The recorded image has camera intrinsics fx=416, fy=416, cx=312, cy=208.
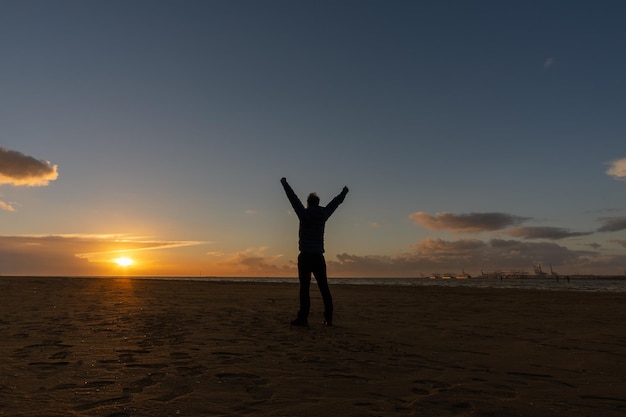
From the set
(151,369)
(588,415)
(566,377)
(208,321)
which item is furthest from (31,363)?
(566,377)

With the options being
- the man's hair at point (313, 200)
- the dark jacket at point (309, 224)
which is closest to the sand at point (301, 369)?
the dark jacket at point (309, 224)

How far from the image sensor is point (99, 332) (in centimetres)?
649

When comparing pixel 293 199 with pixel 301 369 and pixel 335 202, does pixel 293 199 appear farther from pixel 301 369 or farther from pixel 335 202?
pixel 301 369

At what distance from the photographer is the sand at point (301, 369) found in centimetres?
321

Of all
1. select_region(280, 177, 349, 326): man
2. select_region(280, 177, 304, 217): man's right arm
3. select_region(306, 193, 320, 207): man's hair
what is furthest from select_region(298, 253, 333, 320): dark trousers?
select_region(306, 193, 320, 207): man's hair

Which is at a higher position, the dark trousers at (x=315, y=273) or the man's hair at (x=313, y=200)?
the man's hair at (x=313, y=200)

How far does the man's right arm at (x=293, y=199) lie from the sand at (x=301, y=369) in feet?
6.98

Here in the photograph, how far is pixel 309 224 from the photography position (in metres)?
7.84

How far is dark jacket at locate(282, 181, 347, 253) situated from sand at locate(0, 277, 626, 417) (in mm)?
1474

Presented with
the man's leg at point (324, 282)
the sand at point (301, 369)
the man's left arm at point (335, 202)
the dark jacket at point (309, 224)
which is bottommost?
the sand at point (301, 369)

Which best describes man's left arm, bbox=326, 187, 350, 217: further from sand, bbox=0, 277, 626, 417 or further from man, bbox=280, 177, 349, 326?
sand, bbox=0, 277, 626, 417

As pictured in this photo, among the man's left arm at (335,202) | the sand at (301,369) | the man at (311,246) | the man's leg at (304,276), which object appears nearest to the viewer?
the sand at (301,369)

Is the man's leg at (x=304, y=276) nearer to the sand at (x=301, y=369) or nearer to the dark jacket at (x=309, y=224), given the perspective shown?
the dark jacket at (x=309, y=224)

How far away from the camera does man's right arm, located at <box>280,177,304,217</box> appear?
7832mm
